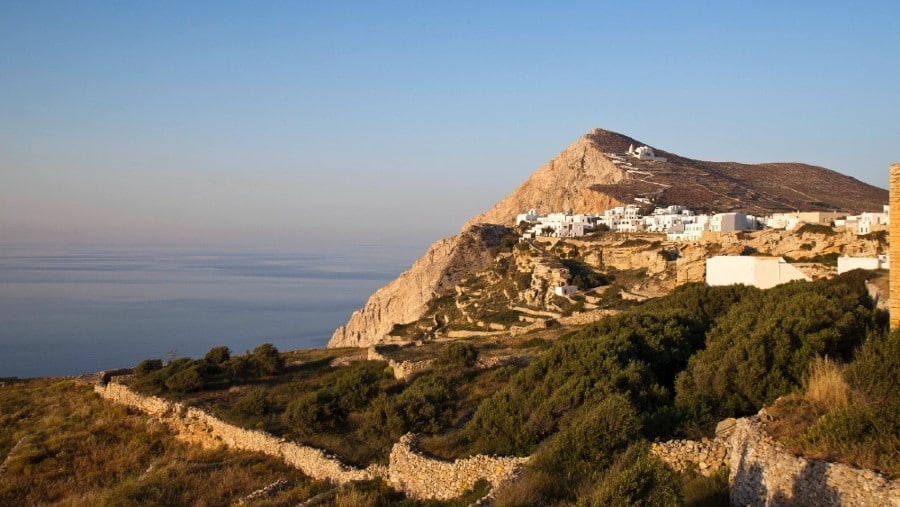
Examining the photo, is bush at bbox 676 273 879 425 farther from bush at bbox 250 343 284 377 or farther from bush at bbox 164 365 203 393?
bush at bbox 164 365 203 393

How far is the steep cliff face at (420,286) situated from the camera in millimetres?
51406

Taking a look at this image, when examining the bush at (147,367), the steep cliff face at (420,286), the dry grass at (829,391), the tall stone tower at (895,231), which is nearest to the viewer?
the dry grass at (829,391)

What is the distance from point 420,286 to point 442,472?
43.9 meters

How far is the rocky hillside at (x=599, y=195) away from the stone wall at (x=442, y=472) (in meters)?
28.3

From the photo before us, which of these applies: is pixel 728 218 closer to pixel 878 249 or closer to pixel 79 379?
pixel 878 249

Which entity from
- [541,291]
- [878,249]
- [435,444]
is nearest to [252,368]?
[435,444]

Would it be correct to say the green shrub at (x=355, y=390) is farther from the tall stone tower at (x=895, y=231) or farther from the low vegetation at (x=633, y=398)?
the tall stone tower at (x=895, y=231)

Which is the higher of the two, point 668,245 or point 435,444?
point 668,245

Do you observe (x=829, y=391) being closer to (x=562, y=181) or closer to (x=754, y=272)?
(x=754, y=272)

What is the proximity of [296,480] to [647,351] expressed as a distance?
7.02 m

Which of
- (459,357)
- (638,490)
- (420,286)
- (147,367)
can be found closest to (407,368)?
(459,357)

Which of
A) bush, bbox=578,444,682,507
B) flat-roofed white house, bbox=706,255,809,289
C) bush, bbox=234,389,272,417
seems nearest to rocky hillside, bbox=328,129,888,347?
flat-roofed white house, bbox=706,255,809,289

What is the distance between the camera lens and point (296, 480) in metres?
11.5

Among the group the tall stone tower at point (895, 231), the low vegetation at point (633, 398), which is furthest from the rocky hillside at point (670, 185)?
the tall stone tower at point (895, 231)
